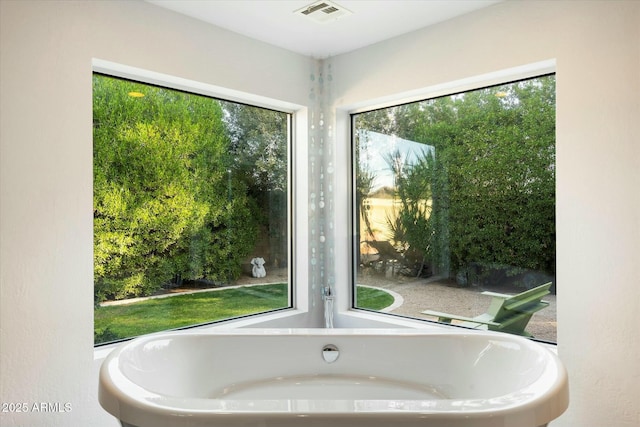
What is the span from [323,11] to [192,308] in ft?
6.04

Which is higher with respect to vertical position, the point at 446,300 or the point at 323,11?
the point at 323,11

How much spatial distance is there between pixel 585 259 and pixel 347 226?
158cm

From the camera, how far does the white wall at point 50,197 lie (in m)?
1.99

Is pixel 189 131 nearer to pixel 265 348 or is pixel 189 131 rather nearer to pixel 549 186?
pixel 265 348

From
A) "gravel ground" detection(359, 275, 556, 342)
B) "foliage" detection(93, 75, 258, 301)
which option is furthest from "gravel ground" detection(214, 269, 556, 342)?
"foliage" detection(93, 75, 258, 301)

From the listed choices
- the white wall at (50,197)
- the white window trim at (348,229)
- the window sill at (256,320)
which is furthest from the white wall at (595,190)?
the white wall at (50,197)

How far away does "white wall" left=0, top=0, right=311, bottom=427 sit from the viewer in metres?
1.99

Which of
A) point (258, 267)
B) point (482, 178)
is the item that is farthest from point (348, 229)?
point (482, 178)

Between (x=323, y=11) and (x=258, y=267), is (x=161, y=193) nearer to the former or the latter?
(x=258, y=267)

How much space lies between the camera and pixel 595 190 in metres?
2.14

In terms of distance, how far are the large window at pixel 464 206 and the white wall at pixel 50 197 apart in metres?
1.70

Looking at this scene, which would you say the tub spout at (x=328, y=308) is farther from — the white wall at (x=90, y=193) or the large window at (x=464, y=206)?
the white wall at (x=90, y=193)

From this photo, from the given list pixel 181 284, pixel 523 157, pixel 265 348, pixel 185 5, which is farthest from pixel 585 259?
pixel 185 5

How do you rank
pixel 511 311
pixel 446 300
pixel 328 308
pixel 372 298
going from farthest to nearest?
pixel 372 298 → pixel 328 308 → pixel 446 300 → pixel 511 311
